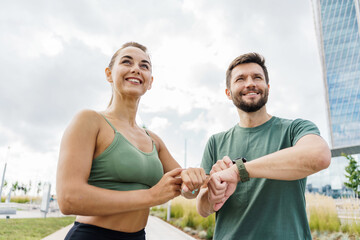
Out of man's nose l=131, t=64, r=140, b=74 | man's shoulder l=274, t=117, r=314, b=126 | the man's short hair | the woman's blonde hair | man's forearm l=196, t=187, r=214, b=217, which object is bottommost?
man's forearm l=196, t=187, r=214, b=217

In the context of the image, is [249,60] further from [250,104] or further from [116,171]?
[116,171]

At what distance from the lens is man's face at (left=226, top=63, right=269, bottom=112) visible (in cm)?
196

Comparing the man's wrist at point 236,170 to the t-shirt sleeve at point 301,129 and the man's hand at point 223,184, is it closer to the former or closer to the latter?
the man's hand at point 223,184

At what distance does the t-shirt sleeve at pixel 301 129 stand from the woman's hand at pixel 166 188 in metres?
0.80

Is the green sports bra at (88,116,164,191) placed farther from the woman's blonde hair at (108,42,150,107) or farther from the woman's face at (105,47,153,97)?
the woman's blonde hair at (108,42,150,107)

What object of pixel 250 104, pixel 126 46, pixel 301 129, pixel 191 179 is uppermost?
pixel 126 46

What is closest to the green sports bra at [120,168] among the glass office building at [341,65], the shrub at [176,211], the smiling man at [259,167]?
the smiling man at [259,167]

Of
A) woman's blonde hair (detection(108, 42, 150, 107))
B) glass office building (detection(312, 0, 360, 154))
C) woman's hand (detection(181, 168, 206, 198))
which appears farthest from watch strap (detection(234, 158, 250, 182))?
glass office building (detection(312, 0, 360, 154))

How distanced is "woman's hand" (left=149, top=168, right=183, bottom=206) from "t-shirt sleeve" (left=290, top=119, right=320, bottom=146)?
0.80 m

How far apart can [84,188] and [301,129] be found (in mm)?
1323

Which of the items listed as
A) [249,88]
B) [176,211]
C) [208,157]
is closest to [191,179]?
[208,157]

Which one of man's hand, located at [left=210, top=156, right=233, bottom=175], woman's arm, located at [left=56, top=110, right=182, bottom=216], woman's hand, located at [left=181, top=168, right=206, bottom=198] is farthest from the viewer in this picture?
man's hand, located at [left=210, top=156, right=233, bottom=175]

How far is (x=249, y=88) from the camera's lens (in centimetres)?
197

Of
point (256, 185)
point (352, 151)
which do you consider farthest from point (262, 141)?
point (352, 151)
